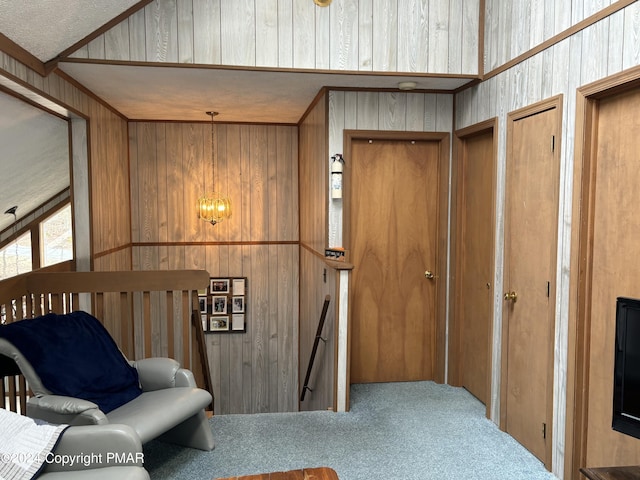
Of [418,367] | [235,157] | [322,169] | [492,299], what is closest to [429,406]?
[418,367]

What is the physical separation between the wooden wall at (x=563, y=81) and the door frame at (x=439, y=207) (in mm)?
859

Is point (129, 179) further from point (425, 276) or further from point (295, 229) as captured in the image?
point (425, 276)

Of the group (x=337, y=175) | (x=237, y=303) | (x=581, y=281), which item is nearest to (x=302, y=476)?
(x=581, y=281)

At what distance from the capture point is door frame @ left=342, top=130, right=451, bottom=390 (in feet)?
14.5

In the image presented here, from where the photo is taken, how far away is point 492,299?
3756 mm

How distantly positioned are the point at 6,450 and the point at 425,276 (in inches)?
134

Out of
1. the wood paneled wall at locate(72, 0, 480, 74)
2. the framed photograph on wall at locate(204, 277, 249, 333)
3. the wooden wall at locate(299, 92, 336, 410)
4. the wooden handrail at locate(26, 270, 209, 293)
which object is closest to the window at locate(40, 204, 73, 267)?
the wooden handrail at locate(26, 270, 209, 293)

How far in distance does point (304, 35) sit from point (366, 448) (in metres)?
2.86

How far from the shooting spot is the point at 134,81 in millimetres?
4211

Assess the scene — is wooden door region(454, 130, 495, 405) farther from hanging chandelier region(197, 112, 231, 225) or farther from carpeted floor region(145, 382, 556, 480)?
hanging chandelier region(197, 112, 231, 225)

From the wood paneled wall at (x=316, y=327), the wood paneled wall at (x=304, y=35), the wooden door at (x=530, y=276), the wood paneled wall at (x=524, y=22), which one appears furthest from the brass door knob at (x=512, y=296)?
the wood paneled wall at (x=304, y=35)

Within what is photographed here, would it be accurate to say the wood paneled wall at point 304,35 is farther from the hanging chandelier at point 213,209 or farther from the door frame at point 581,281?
the hanging chandelier at point 213,209

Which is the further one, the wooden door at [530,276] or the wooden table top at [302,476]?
the wooden door at [530,276]

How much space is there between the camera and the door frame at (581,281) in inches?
108
